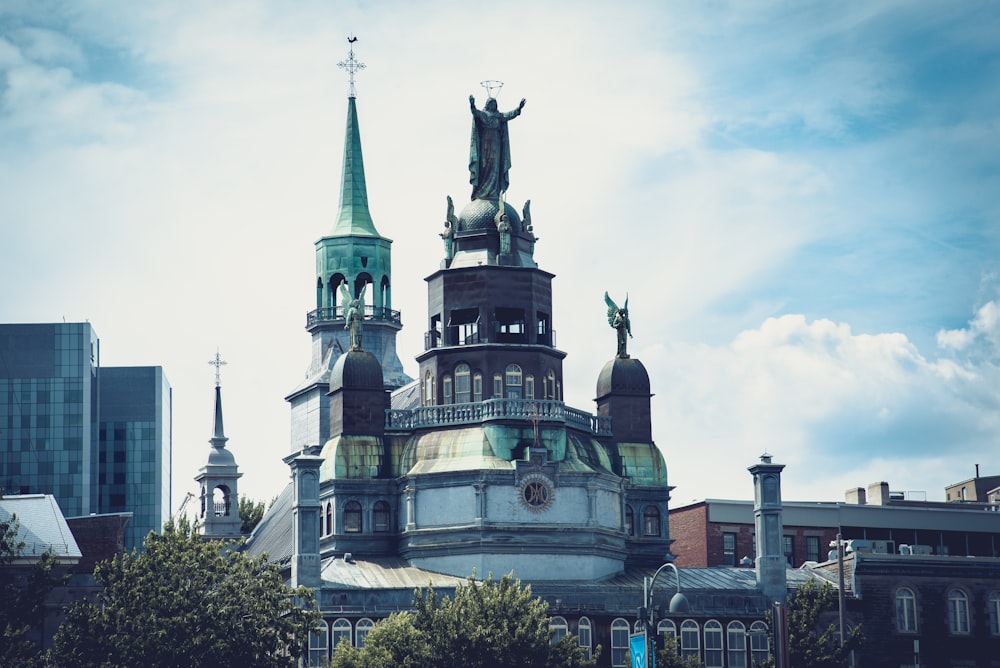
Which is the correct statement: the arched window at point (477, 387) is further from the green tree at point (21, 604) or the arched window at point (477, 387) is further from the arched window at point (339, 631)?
the green tree at point (21, 604)

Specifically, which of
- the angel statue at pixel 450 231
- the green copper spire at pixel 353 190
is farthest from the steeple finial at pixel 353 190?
the angel statue at pixel 450 231

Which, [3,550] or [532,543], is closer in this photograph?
[3,550]

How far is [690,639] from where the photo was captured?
12281cm

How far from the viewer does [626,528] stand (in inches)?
5025

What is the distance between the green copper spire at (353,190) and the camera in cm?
17138

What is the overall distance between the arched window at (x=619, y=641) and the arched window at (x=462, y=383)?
16047mm

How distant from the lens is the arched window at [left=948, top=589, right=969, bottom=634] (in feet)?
424

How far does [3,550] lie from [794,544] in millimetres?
63061

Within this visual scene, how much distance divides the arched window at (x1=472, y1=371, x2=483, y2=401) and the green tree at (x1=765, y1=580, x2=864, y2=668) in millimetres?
20681

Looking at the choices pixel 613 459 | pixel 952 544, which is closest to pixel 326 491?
pixel 613 459

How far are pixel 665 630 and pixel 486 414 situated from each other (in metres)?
15.6

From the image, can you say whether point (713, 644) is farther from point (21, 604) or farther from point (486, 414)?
point (21, 604)

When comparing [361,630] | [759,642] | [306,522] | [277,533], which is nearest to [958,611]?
[759,642]

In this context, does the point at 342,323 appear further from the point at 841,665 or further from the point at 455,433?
the point at 841,665
